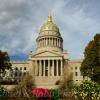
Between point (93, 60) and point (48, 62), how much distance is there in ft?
156

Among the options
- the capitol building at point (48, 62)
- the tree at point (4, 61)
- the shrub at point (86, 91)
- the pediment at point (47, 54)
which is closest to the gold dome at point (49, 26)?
the capitol building at point (48, 62)

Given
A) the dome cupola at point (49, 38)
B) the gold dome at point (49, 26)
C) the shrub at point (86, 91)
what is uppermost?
the gold dome at point (49, 26)

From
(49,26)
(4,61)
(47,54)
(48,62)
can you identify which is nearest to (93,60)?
(4,61)

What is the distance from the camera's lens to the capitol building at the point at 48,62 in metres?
111

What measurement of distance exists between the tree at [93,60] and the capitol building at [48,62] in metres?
29.5

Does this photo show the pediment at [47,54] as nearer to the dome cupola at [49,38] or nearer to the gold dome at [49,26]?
the dome cupola at [49,38]

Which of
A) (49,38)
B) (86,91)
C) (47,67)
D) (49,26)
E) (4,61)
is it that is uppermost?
(49,26)

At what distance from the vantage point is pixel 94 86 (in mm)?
42844

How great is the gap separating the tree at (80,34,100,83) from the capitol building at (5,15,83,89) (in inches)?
1163

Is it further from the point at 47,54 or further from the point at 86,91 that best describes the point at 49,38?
the point at 86,91

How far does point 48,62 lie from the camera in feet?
374

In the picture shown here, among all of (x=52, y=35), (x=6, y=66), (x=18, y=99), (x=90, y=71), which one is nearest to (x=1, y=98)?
(x=18, y=99)

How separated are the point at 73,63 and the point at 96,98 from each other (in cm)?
8458

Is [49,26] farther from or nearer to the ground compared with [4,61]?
farther from the ground
